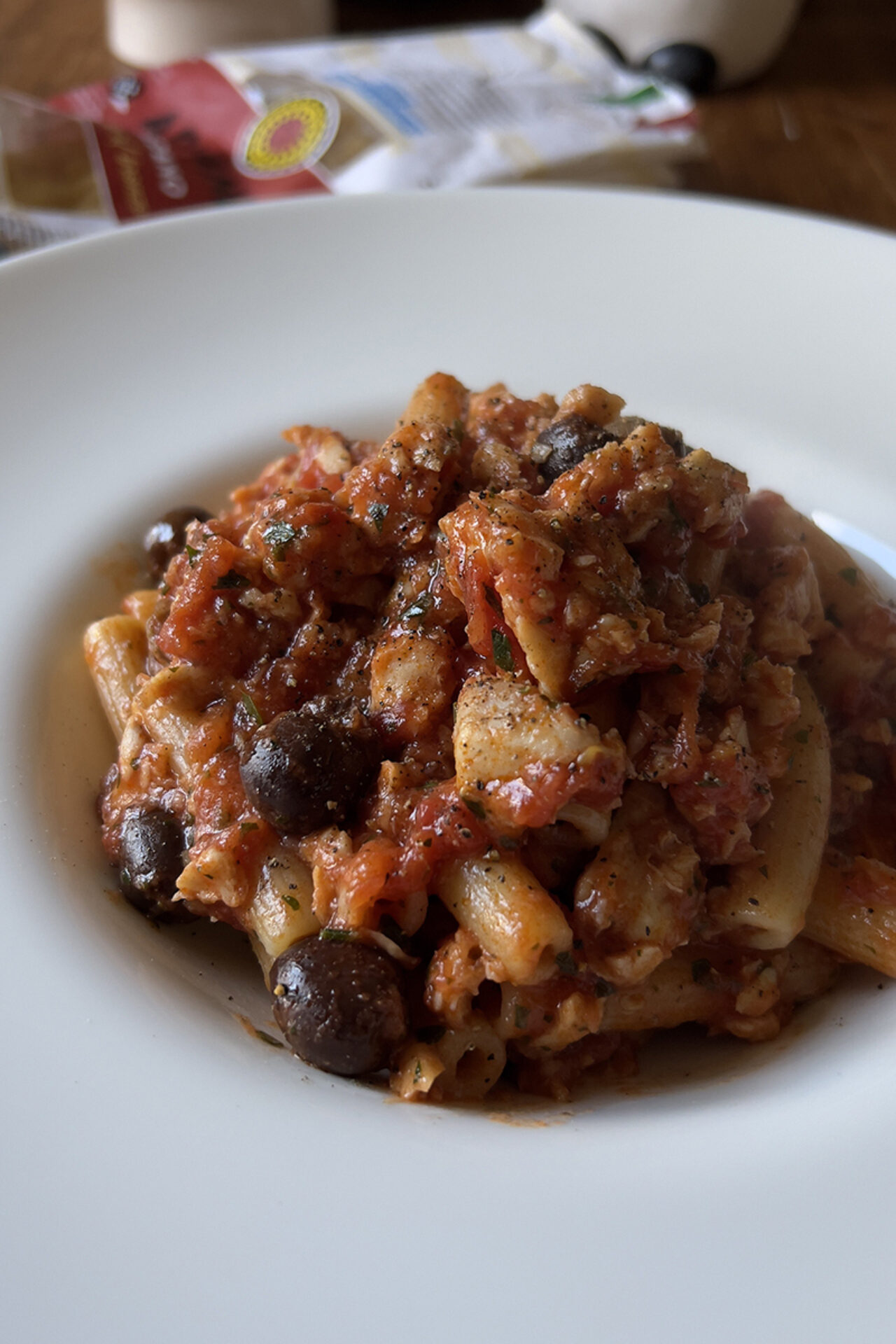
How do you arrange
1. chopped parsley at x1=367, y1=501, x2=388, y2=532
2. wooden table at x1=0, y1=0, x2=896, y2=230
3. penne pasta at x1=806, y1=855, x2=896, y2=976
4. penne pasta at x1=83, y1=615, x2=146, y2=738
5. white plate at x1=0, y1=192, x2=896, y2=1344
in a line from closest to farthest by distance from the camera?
white plate at x1=0, y1=192, x2=896, y2=1344, penne pasta at x1=806, y1=855, x2=896, y2=976, chopped parsley at x1=367, y1=501, x2=388, y2=532, penne pasta at x1=83, y1=615, x2=146, y2=738, wooden table at x1=0, y1=0, x2=896, y2=230

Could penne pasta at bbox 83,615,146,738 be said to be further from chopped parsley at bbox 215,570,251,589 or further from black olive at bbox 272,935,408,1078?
black olive at bbox 272,935,408,1078

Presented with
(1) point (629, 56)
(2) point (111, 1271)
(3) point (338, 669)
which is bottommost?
(2) point (111, 1271)

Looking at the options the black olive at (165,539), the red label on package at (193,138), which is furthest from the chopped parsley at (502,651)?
the red label on package at (193,138)

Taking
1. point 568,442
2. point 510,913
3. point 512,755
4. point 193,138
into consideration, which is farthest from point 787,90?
point 510,913

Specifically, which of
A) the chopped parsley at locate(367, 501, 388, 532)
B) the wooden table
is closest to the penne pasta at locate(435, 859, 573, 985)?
the chopped parsley at locate(367, 501, 388, 532)

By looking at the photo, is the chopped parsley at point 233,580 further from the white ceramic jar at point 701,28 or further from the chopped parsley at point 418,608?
the white ceramic jar at point 701,28

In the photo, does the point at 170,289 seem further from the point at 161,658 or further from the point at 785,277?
the point at 785,277

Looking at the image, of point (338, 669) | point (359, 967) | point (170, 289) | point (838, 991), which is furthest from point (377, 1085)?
point (170, 289)
